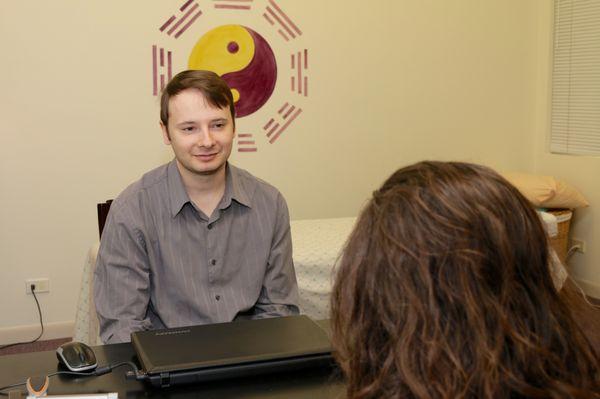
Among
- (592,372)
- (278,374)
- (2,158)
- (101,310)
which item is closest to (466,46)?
(2,158)

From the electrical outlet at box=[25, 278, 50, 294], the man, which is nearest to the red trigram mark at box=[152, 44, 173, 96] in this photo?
the electrical outlet at box=[25, 278, 50, 294]

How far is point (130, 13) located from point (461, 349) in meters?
3.17

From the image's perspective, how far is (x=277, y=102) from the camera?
3969 mm

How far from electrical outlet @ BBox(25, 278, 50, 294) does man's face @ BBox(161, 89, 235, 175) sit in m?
1.91

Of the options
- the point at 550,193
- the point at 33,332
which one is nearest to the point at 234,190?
the point at 33,332

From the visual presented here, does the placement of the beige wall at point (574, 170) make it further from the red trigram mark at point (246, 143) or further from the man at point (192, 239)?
the man at point (192, 239)

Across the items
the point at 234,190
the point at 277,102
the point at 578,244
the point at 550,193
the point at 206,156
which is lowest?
the point at 578,244

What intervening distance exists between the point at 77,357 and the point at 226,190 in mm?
813

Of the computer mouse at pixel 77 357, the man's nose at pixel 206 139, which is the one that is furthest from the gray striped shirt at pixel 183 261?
the computer mouse at pixel 77 357

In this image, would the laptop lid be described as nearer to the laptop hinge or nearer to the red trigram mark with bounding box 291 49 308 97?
the laptop hinge

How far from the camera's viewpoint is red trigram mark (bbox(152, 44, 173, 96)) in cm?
366

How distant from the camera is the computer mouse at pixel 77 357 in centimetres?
133

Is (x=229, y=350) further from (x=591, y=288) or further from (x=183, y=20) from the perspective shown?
(x=591, y=288)

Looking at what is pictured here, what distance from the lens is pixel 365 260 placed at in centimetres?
85
